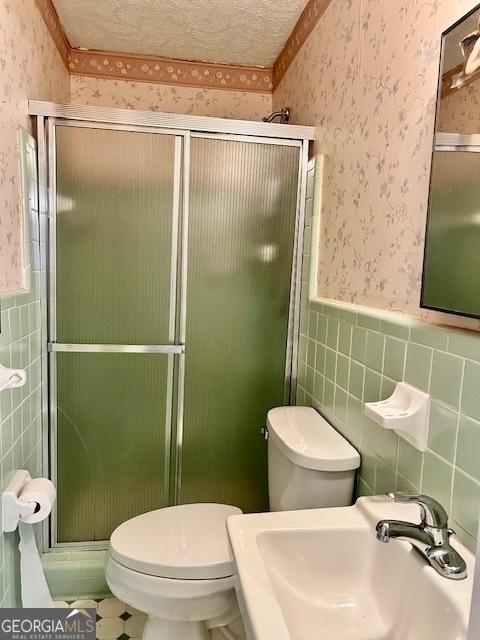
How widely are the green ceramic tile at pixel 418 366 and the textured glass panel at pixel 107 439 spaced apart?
1.06 metres

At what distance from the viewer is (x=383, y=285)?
1.21m

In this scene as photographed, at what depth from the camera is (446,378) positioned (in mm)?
894

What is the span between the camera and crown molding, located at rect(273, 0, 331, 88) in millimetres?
1696

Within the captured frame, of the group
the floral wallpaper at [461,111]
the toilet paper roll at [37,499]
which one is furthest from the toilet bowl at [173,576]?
the floral wallpaper at [461,111]

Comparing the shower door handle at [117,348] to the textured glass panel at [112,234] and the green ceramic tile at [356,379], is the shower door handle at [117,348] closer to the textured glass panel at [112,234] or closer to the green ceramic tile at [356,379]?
the textured glass panel at [112,234]

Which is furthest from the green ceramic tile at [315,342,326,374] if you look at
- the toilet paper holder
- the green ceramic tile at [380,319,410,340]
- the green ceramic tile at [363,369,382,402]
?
the toilet paper holder

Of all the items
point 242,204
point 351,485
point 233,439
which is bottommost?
point 233,439

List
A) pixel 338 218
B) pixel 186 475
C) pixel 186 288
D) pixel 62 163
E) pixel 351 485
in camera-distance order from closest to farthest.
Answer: pixel 351 485
pixel 338 218
pixel 62 163
pixel 186 288
pixel 186 475

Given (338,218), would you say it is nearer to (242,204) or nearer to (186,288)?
(242,204)

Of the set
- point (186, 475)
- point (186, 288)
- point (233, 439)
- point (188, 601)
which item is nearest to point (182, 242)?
point (186, 288)

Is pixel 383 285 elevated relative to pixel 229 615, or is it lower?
elevated

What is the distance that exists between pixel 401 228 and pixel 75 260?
1.20m

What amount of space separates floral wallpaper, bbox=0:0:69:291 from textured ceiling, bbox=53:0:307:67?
0.33 meters

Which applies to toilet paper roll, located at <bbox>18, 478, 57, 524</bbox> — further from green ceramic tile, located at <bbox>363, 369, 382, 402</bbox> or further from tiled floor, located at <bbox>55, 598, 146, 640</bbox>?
green ceramic tile, located at <bbox>363, 369, 382, 402</bbox>
